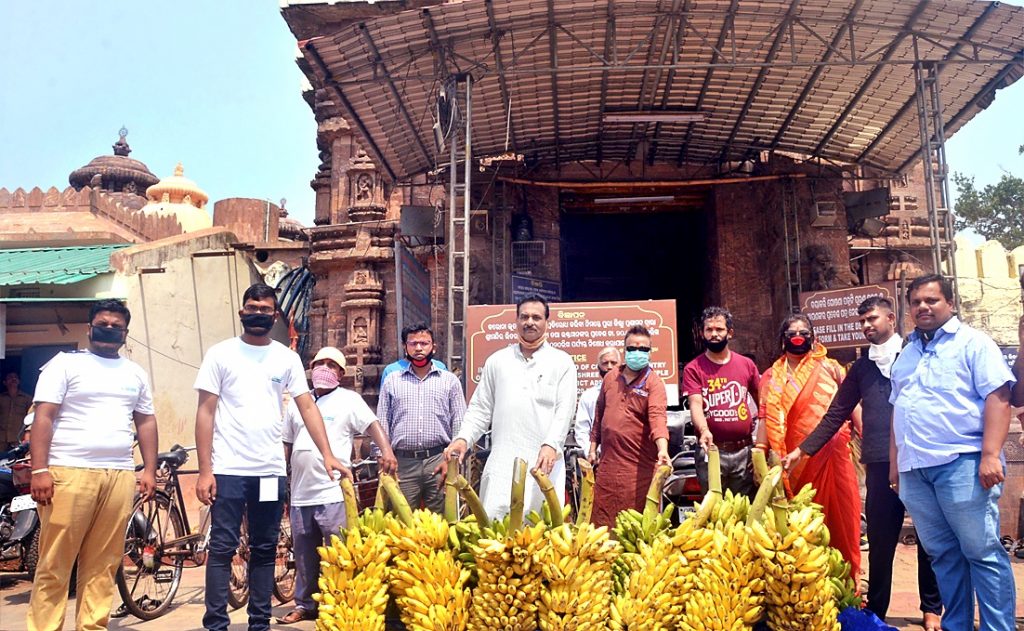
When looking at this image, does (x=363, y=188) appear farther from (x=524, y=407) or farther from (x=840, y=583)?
(x=840, y=583)

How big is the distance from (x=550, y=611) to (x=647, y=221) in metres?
14.6

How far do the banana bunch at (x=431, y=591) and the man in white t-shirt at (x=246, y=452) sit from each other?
112cm

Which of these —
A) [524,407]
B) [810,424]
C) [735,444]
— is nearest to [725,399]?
[735,444]

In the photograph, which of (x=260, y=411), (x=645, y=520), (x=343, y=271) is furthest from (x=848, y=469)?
(x=343, y=271)

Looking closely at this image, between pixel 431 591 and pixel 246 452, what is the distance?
1628 millimetres

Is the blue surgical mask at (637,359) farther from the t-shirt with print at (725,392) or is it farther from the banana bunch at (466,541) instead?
the banana bunch at (466,541)

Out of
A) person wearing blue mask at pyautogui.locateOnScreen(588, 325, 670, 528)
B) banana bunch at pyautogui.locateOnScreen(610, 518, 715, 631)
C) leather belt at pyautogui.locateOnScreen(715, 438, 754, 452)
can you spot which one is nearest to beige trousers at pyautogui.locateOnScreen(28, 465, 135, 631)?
person wearing blue mask at pyautogui.locateOnScreen(588, 325, 670, 528)

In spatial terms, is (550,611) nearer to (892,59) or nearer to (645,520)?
(645,520)

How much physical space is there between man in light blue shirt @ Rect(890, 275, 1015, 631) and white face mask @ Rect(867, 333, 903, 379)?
1.82 feet

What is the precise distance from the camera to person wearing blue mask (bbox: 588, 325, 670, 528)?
4.47 meters

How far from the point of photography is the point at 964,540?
3406 mm

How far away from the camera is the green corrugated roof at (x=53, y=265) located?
959cm

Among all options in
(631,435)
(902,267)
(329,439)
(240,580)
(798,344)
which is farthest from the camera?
(902,267)

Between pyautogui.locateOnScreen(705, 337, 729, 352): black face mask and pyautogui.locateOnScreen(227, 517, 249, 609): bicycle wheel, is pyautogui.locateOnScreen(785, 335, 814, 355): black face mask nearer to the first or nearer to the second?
pyautogui.locateOnScreen(705, 337, 729, 352): black face mask
